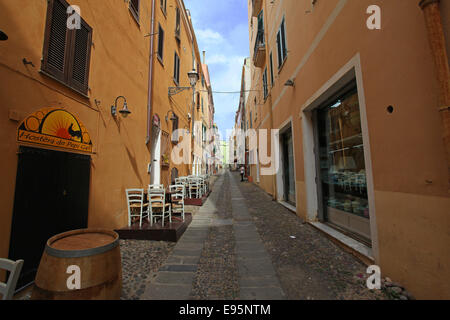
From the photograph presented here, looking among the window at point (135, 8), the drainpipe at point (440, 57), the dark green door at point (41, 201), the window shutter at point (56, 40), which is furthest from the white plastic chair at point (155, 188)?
the window at point (135, 8)

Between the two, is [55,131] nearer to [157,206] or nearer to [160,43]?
[157,206]

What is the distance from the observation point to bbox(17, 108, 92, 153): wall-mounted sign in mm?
2490

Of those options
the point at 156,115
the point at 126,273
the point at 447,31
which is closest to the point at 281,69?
the point at 156,115

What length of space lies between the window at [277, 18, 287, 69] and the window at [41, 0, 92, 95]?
569 centimetres

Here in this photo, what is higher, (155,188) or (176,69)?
(176,69)

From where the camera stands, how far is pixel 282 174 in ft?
27.7

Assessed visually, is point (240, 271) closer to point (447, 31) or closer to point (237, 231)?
point (237, 231)

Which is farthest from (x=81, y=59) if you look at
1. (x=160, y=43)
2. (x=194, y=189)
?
(x=194, y=189)

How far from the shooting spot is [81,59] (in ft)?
11.5

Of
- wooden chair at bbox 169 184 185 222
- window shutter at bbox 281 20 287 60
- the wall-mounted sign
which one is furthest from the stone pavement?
window shutter at bbox 281 20 287 60

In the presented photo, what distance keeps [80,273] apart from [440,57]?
3676 millimetres

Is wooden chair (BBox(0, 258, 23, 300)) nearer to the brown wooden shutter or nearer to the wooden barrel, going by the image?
the wooden barrel

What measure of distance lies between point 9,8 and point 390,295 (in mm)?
5509
